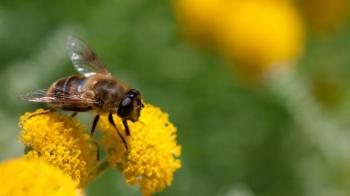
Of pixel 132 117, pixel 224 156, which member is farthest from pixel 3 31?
pixel 132 117

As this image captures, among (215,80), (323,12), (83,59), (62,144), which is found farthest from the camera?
(323,12)

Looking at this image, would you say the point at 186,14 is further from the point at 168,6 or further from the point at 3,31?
the point at 3,31

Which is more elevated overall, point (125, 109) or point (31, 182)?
point (125, 109)

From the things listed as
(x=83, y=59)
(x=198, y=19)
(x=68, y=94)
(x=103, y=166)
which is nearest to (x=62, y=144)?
(x=103, y=166)

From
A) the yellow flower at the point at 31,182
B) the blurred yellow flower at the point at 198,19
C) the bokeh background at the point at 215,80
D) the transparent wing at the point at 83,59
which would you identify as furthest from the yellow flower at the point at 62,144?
the blurred yellow flower at the point at 198,19

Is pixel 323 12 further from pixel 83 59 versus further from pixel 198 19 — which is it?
pixel 83 59

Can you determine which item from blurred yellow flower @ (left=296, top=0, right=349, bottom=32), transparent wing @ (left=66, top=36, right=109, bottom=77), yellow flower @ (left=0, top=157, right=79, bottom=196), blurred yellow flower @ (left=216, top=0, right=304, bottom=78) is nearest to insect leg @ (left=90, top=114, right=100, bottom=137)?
transparent wing @ (left=66, top=36, right=109, bottom=77)

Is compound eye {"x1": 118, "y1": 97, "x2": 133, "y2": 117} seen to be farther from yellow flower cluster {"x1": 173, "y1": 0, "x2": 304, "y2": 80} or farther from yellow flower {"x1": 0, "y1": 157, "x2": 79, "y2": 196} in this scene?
yellow flower cluster {"x1": 173, "y1": 0, "x2": 304, "y2": 80}
